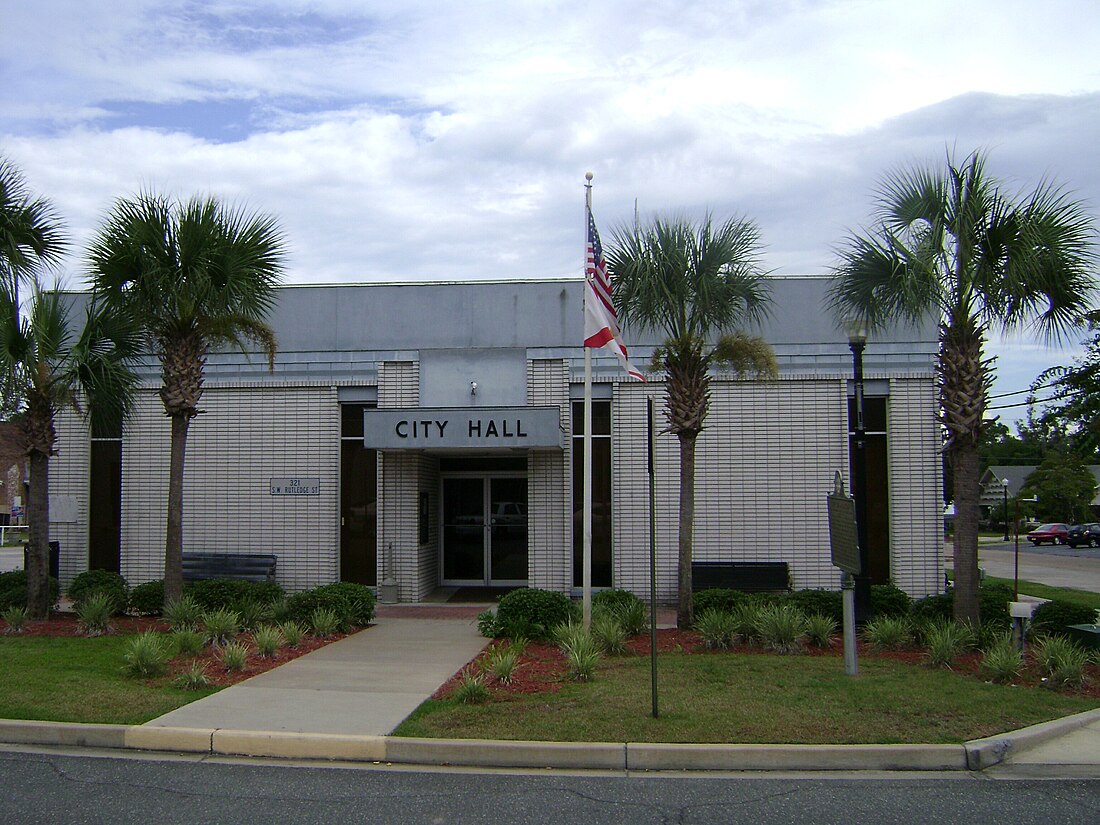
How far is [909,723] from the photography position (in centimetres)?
824

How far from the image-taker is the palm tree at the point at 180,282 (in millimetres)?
13195

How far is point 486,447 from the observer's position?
637 inches

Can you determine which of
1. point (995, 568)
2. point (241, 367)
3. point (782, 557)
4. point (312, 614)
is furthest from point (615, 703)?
point (995, 568)

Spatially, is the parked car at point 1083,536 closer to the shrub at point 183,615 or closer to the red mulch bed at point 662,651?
the red mulch bed at point 662,651

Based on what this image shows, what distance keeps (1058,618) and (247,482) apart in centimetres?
1295

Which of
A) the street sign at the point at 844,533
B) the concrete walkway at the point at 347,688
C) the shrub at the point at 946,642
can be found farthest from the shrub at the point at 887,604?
the concrete walkway at the point at 347,688

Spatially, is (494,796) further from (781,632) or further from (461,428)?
(461,428)

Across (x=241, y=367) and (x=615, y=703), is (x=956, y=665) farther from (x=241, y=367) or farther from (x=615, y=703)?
(x=241, y=367)

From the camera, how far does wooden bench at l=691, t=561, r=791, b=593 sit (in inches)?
643

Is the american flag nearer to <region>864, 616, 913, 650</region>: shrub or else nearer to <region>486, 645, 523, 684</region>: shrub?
<region>486, 645, 523, 684</region>: shrub

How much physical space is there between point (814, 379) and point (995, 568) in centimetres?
1923

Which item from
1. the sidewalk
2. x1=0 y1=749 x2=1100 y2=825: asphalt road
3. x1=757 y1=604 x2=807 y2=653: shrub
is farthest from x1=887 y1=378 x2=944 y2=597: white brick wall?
x1=0 y1=749 x2=1100 y2=825: asphalt road

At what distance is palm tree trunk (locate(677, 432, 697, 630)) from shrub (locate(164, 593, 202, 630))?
6.49 meters

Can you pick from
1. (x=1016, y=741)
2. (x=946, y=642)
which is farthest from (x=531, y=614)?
(x=1016, y=741)
